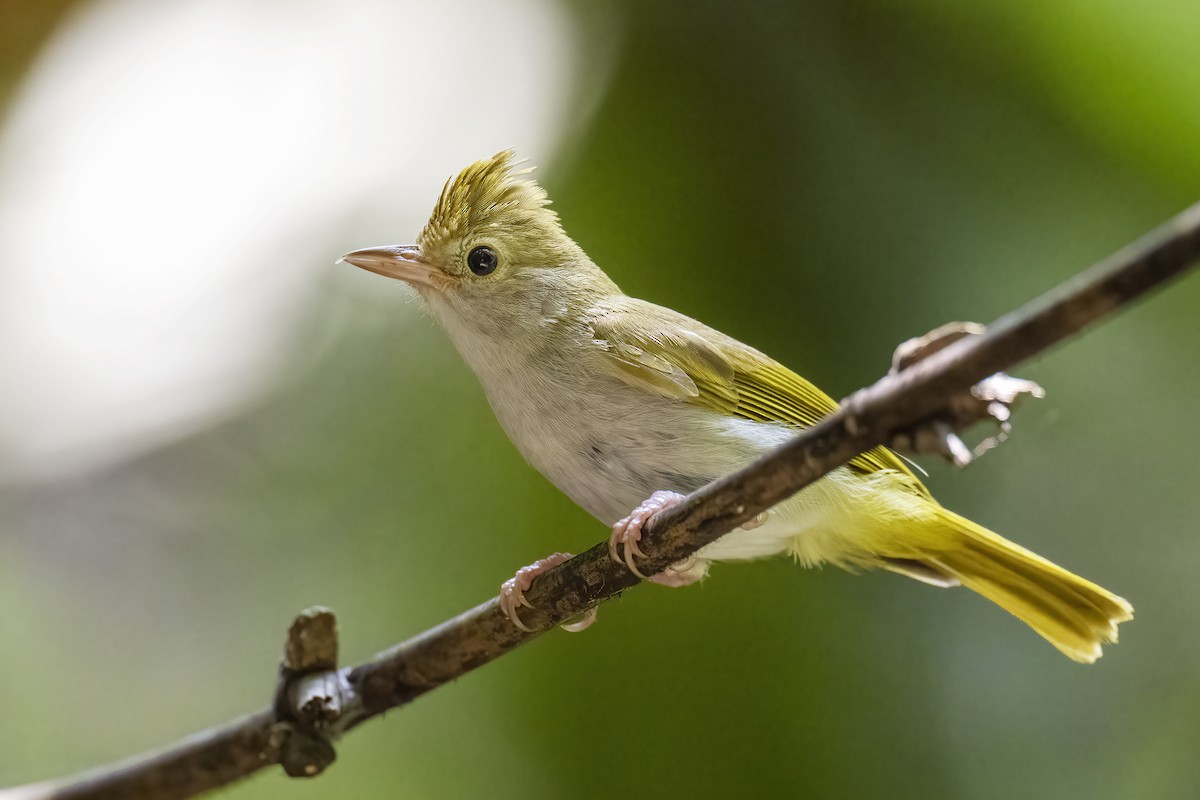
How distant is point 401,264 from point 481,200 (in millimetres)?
167

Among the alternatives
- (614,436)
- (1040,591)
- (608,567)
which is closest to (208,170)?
(614,436)

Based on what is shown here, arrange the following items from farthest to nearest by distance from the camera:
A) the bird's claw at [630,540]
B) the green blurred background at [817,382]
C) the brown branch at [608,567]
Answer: the green blurred background at [817,382]
the bird's claw at [630,540]
the brown branch at [608,567]

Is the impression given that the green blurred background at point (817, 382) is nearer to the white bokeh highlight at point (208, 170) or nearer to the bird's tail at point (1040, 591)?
the white bokeh highlight at point (208, 170)

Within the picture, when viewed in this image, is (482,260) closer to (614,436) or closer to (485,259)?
(485,259)

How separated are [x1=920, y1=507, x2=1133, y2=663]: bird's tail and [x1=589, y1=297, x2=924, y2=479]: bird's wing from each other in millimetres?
141

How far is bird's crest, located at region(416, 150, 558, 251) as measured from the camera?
61.9 inches

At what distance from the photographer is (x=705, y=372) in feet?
4.91

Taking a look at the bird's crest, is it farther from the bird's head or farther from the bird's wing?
the bird's wing

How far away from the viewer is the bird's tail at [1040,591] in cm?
147

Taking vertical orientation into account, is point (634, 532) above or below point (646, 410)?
below

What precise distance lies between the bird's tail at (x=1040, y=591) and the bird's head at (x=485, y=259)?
2.31 feet

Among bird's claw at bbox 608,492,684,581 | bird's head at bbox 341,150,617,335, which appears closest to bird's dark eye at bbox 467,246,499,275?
bird's head at bbox 341,150,617,335

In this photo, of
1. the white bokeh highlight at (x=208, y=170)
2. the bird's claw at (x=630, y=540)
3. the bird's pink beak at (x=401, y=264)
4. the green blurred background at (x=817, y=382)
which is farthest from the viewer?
the white bokeh highlight at (x=208, y=170)

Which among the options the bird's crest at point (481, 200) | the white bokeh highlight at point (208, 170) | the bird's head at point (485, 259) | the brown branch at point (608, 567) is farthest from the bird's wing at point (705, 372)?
the white bokeh highlight at point (208, 170)
